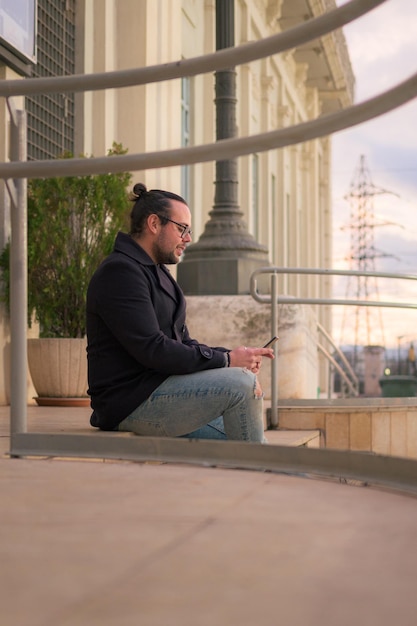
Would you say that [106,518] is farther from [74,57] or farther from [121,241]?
[74,57]

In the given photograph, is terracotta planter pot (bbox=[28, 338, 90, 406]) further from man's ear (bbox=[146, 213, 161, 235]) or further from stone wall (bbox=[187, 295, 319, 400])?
man's ear (bbox=[146, 213, 161, 235])

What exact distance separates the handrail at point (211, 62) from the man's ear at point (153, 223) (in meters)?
1.06

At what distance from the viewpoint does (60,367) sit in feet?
24.9

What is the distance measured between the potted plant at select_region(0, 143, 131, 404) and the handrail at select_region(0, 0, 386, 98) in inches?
198

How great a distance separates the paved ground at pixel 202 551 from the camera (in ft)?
3.94

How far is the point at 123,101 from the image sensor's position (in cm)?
1071

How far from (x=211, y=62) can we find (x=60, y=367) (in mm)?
5291

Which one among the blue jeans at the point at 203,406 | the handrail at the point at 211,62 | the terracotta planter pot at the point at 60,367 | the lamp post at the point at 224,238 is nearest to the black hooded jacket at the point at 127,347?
the blue jeans at the point at 203,406

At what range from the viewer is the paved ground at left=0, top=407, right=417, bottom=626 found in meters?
1.20

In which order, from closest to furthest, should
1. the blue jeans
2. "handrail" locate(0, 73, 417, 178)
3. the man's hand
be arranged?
"handrail" locate(0, 73, 417, 178)
the blue jeans
the man's hand

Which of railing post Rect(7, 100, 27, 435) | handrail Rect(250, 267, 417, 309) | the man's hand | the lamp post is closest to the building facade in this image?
the lamp post

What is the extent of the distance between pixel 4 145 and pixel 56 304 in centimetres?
125

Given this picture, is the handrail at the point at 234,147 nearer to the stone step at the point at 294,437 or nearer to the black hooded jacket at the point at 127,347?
the black hooded jacket at the point at 127,347

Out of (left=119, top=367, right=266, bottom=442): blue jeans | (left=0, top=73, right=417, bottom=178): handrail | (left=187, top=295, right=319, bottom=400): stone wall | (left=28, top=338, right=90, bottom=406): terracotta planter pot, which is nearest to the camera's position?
(left=0, top=73, right=417, bottom=178): handrail
